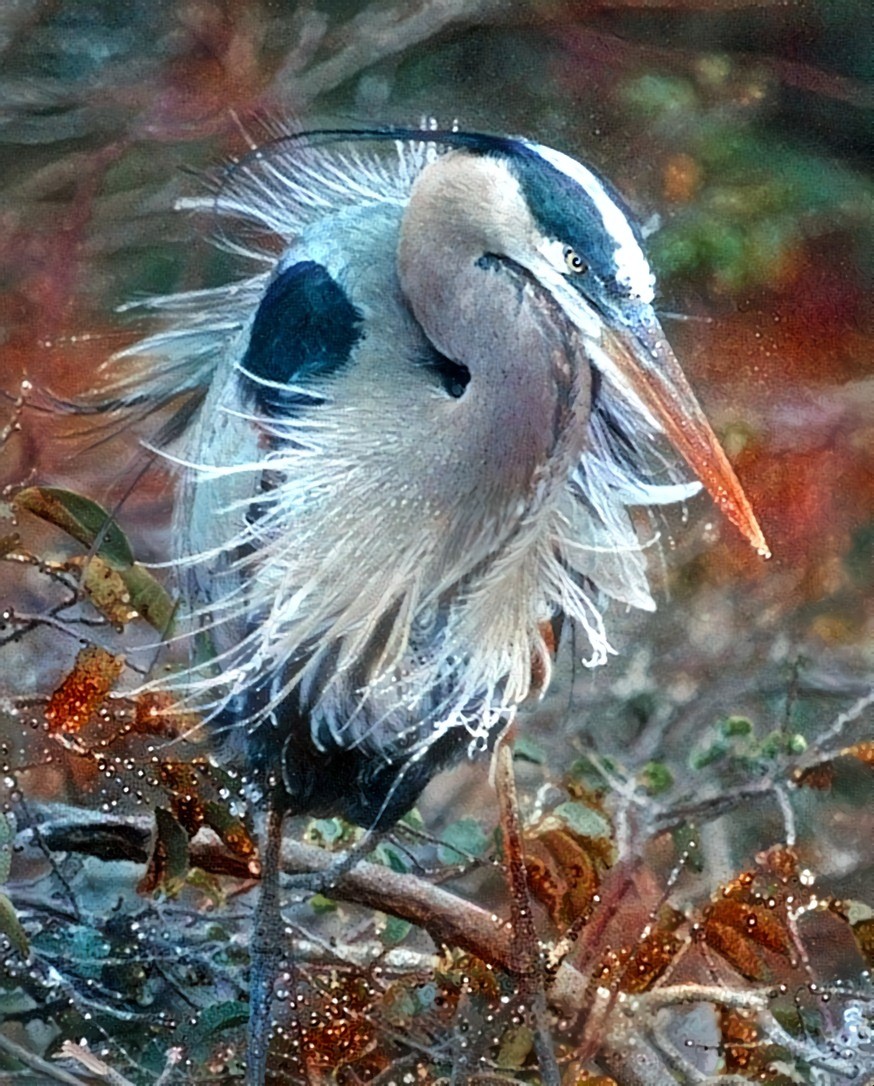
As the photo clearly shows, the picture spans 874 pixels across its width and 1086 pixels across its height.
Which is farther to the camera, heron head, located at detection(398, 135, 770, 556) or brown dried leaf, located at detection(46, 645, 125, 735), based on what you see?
brown dried leaf, located at detection(46, 645, 125, 735)

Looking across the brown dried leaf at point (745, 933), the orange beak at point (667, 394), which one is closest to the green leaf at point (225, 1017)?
the brown dried leaf at point (745, 933)

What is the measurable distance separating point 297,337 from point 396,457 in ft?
0.35

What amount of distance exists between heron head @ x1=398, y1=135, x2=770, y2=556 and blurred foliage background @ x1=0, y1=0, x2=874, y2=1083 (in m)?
0.06

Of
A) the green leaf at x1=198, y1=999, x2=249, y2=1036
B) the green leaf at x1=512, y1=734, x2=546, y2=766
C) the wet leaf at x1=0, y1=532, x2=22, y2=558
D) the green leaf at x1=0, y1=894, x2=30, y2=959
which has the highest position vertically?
the wet leaf at x1=0, y1=532, x2=22, y2=558

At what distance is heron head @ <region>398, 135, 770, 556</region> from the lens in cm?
88

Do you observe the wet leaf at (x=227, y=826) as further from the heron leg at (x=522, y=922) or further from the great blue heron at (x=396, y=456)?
the heron leg at (x=522, y=922)

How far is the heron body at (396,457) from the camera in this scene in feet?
3.01

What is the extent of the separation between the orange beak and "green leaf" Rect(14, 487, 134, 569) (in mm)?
352

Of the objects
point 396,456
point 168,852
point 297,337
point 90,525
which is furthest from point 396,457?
point 168,852

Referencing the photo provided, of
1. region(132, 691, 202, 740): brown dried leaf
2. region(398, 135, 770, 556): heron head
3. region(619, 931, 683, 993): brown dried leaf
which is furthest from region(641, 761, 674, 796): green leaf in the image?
region(132, 691, 202, 740): brown dried leaf

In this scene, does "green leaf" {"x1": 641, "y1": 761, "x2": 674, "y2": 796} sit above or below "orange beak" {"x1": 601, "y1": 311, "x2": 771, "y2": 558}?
below

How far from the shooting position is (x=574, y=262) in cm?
87

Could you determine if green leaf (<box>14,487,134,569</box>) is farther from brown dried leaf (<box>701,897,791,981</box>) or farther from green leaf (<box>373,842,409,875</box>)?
brown dried leaf (<box>701,897,791,981</box>)

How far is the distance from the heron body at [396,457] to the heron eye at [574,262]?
0.03 m
